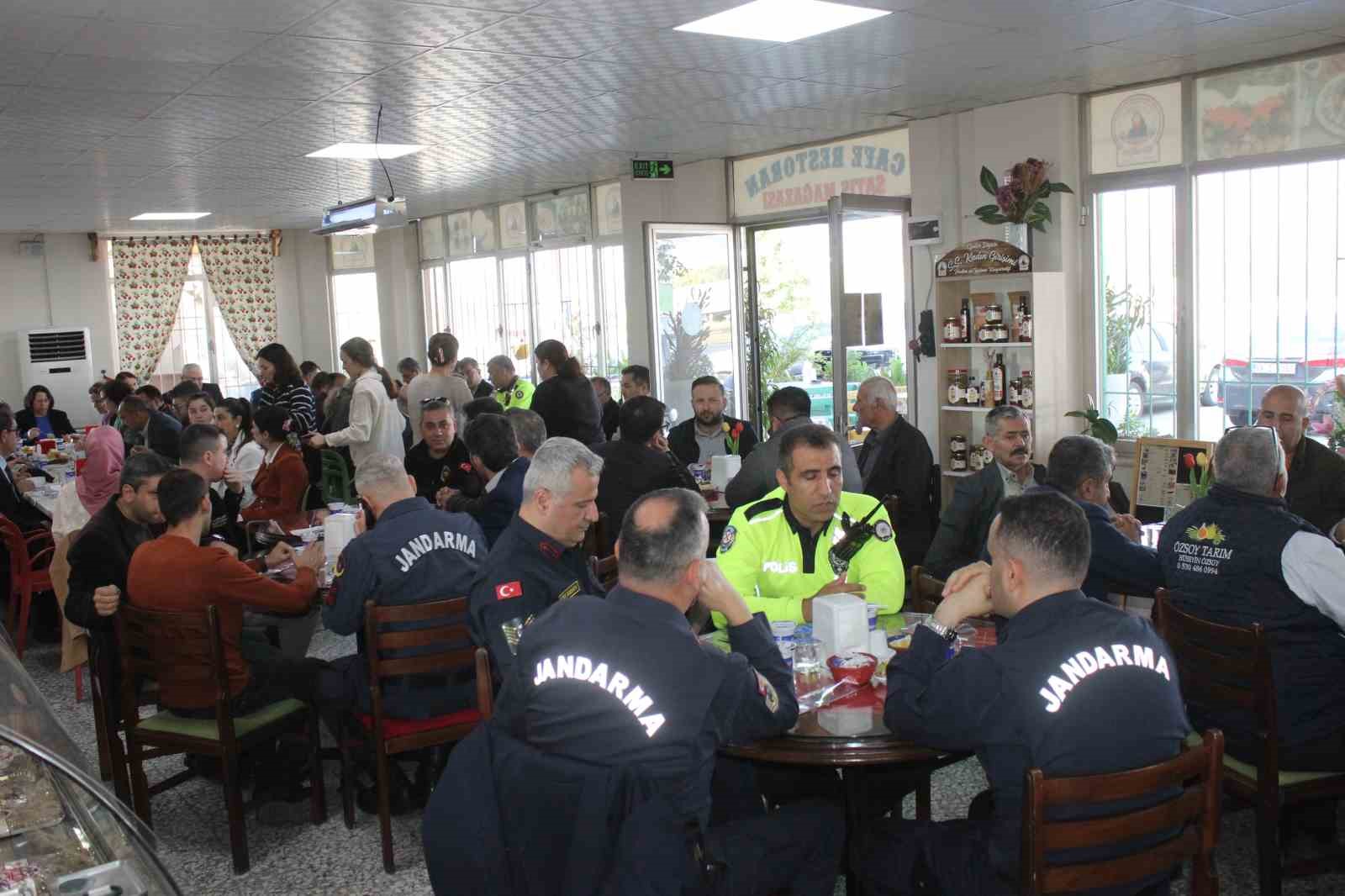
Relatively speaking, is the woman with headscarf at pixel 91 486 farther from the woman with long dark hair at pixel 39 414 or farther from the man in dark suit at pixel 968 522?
Answer: the woman with long dark hair at pixel 39 414

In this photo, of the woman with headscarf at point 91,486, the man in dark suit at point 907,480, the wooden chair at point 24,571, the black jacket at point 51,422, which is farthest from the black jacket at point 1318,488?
the black jacket at point 51,422

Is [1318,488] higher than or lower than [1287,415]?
lower

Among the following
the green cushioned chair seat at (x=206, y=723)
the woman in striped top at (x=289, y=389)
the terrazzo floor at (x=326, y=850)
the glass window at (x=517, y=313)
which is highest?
the glass window at (x=517, y=313)

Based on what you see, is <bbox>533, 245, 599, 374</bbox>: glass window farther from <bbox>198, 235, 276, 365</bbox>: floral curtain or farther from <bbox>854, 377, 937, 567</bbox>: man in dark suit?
<bbox>854, 377, 937, 567</bbox>: man in dark suit

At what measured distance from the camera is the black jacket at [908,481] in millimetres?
5863

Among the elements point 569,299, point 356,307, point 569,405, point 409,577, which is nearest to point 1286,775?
point 409,577

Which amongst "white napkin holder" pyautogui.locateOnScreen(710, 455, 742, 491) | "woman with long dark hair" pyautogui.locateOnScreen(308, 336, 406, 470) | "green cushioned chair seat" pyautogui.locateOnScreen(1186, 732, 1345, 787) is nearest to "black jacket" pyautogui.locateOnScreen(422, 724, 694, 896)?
"green cushioned chair seat" pyautogui.locateOnScreen(1186, 732, 1345, 787)

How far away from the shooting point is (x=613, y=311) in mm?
11703

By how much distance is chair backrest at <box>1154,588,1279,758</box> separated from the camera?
3.04m

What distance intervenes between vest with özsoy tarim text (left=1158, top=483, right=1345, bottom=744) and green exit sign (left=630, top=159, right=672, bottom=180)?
22.1 feet

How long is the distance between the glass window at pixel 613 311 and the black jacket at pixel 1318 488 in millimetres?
7092

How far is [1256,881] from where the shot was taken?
3453 millimetres

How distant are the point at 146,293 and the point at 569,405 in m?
9.53

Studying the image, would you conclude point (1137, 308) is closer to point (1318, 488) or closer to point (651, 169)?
point (1318, 488)
